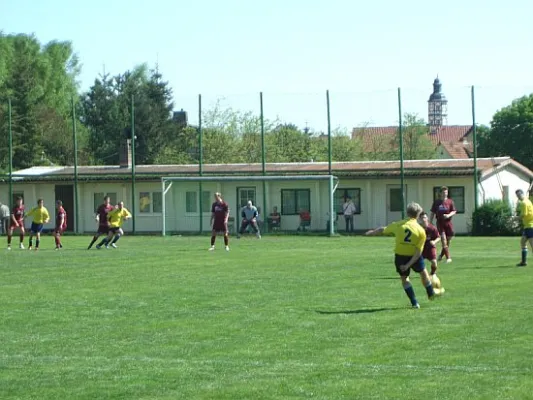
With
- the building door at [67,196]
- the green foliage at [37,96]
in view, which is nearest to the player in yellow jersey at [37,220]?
the building door at [67,196]

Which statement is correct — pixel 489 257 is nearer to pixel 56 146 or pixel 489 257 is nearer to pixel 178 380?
pixel 178 380

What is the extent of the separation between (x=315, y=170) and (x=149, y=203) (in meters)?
9.02

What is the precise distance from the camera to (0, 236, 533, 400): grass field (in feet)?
38.2

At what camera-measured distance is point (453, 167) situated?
54.4 metres

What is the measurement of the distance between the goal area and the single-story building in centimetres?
5

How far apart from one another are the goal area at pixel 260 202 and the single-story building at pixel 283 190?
2.0 inches

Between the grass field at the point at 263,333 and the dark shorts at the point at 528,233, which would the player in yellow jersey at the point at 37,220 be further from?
the dark shorts at the point at 528,233

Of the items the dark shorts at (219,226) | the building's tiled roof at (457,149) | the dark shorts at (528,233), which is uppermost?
the building's tiled roof at (457,149)

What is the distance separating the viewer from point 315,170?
191 feet

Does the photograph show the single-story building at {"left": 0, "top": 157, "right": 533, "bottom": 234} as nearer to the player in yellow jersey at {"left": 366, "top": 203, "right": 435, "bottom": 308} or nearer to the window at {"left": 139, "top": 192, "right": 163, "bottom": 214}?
the window at {"left": 139, "top": 192, "right": 163, "bottom": 214}

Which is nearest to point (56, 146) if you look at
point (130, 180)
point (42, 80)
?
point (42, 80)

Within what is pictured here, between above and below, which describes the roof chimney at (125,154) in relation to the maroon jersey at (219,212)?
above

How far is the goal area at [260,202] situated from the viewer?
57.1 m

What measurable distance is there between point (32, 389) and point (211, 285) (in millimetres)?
11025
